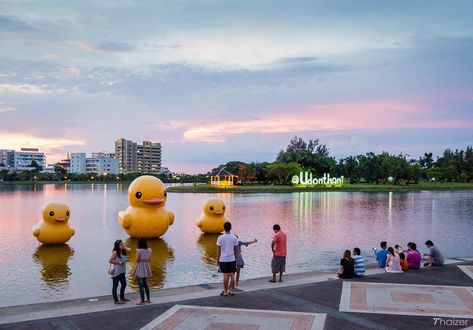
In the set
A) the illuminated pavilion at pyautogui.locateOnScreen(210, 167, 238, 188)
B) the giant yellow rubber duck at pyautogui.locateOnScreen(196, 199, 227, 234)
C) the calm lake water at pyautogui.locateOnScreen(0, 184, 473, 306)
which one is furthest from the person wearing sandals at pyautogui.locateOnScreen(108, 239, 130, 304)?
the illuminated pavilion at pyautogui.locateOnScreen(210, 167, 238, 188)

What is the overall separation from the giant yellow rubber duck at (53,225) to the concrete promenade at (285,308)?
→ 12.2m

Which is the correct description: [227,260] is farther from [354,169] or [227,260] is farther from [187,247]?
[354,169]

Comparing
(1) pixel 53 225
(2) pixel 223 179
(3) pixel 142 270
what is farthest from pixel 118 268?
(2) pixel 223 179

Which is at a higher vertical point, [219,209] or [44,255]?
Answer: [219,209]

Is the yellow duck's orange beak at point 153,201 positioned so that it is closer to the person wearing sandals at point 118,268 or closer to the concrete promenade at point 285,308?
the concrete promenade at point 285,308

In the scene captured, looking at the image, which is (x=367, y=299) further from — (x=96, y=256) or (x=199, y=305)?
(x=96, y=256)

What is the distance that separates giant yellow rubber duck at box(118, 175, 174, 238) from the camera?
2500cm

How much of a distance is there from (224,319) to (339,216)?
30969 millimetres

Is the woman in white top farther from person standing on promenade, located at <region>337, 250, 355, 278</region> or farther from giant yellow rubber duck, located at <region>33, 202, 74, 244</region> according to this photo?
giant yellow rubber duck, located at <region>33, 202, 74, 244</region>

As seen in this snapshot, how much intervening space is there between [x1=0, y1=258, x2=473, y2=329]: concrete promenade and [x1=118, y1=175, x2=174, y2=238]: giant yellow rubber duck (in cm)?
1173

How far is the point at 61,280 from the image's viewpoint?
664 inches

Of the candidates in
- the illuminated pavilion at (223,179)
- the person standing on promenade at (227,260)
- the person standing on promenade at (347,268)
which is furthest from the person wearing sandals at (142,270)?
the illuminated pavilion at (223,179)

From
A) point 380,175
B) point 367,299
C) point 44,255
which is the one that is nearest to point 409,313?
point 367,299

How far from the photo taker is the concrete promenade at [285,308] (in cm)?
1002
